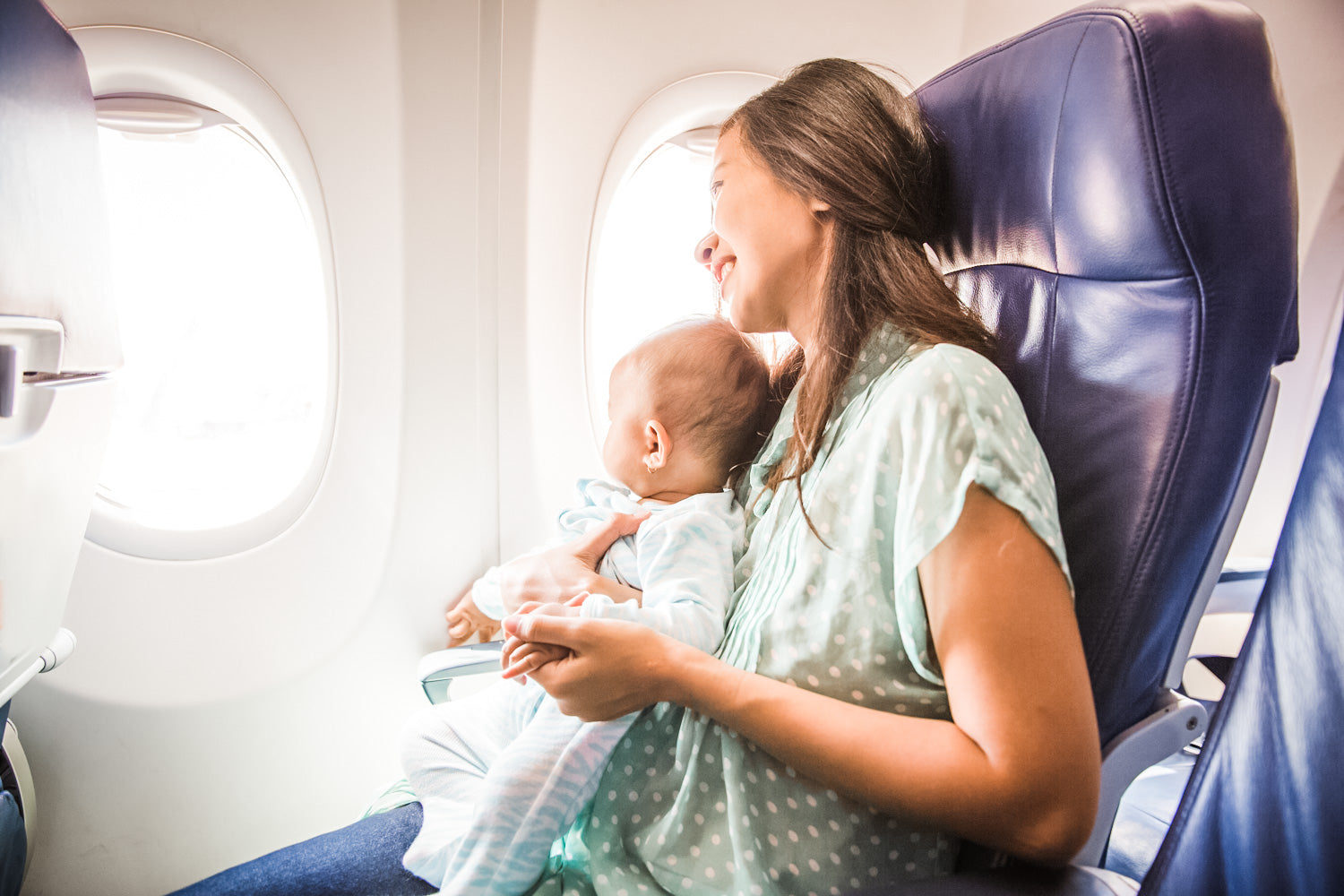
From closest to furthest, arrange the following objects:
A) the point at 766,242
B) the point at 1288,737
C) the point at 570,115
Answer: the point at 1288,737 → the point at 766,242 → the point at 570,115

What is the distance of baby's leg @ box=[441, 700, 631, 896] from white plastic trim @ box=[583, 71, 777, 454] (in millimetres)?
1308

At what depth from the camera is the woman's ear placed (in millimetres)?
1312

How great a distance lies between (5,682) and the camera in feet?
3.29

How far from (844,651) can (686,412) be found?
22.4 inches

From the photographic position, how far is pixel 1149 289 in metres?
0.81

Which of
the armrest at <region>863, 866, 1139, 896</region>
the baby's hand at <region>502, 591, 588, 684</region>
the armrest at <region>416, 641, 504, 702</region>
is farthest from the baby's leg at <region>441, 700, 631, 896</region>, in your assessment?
the armrest at <region>416, 641, 504, 702</region>

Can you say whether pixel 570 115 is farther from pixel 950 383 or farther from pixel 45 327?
pixel 950 383

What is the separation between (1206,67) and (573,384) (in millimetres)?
1548

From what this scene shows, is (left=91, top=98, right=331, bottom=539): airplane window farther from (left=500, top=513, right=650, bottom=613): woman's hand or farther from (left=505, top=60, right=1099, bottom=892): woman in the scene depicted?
(left=505, top=60, right=1099, bottom=892): woman

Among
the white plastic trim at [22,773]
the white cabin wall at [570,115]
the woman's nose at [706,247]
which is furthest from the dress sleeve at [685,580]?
the white plastic trim at [22,773]

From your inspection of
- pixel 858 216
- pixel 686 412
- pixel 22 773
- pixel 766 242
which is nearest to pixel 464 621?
pixel 22 773

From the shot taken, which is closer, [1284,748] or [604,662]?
[1284,748]

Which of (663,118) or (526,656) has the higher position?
(663,118)

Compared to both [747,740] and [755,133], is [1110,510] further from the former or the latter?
[755,133]
